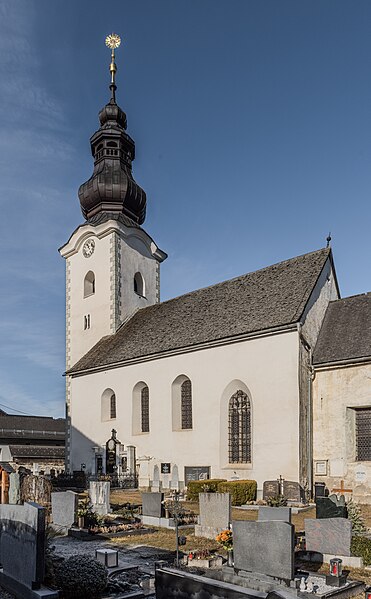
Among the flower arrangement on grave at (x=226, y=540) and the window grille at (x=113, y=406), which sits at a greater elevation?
the window grille at (x=113, y=406)

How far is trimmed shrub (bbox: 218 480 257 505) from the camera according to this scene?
65.4 feet

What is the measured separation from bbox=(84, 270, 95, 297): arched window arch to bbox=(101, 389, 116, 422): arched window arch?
23.7ft

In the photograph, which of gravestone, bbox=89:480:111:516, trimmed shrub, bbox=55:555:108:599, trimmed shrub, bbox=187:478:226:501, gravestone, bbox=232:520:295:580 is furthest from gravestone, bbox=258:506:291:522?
trimmed shrub, bbox=187:478:226:501

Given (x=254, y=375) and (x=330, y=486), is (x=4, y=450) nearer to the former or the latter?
(x=254, y=375)

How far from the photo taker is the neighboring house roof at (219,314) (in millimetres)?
23234

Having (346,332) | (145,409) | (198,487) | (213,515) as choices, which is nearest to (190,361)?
(145,409)

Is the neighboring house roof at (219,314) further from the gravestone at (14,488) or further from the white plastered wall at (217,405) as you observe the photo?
the gravestone at (14,488)

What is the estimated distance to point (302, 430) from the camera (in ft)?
69.3

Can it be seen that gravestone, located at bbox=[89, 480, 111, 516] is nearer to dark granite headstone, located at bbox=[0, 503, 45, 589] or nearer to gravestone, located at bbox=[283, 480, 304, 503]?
gravestone, located at bbox=[283, 480, 304, 503]

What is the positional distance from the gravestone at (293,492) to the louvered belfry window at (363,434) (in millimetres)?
2813

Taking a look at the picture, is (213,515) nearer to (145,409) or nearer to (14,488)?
(14,488)

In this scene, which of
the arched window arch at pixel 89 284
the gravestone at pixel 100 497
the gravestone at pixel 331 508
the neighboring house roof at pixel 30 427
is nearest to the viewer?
the gravestone at pixel 331 508

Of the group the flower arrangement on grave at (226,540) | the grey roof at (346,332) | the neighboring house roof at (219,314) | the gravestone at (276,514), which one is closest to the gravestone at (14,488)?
the flower arrangement on grave at (226,540)

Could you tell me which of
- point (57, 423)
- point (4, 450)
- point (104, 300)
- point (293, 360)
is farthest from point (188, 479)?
point (57, 423)
